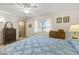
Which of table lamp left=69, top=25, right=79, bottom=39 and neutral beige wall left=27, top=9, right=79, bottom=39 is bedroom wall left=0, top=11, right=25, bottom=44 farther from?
table lamp left=69, top=25, right=79, bottom=39

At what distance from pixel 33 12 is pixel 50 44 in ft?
2.16

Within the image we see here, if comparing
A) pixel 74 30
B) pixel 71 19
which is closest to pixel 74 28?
pixel 74 30

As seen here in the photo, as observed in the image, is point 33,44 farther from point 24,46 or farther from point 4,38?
point 4,38

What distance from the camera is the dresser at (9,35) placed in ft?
7.08

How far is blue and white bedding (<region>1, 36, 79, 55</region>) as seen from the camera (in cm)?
209

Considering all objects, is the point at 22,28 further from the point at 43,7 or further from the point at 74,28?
the point at 74,28

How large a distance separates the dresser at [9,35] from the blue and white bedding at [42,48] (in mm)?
103

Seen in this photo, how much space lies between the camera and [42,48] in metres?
2.11

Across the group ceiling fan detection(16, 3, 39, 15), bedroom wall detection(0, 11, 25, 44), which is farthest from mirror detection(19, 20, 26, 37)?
ceiling fan detection(16, 3, 39, 15)

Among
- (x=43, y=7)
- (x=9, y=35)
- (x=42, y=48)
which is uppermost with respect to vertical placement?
(x=43, y=7)

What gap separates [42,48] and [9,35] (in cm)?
67

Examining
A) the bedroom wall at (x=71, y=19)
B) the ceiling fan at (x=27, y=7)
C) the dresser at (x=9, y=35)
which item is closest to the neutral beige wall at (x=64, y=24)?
the bedroom wall at (x=71, y=19)

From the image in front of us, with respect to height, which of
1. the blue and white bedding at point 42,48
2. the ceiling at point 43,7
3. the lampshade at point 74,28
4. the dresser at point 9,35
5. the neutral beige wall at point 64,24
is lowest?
the blue and white bedding at point 42,48

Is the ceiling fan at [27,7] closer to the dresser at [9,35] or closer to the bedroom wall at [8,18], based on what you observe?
the bedroom wall at [8,18]
